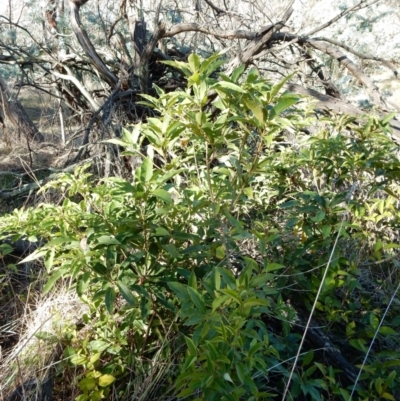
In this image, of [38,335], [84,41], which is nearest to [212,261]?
[38,335]

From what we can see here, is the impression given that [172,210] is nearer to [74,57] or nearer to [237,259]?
[237,259]

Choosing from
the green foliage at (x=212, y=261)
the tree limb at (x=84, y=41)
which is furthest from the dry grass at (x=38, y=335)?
the tree limb at (x=84, y=41)

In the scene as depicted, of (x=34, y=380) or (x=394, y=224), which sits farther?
(x=394, y=224)

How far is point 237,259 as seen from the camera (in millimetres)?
2270

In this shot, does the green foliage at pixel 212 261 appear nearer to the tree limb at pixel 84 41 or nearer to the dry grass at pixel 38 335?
the dry grass at pixel 38 335

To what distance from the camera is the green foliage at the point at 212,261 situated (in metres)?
1.61

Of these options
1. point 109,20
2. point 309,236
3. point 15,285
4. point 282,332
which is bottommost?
point 15,285

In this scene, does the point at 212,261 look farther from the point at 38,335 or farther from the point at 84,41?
the point at 84,41

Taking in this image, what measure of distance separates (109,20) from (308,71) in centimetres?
209

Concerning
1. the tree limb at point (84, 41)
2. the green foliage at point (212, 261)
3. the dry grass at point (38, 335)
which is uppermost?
the tree limb at point (84, 41)

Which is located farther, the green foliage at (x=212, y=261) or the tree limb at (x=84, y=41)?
the tree limb at (x=84, y=41)

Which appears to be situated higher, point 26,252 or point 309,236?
point 309,236

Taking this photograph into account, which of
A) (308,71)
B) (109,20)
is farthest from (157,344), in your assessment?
→ (109,20)

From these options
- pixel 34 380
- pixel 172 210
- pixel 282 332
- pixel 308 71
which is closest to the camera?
pixel 172 210
